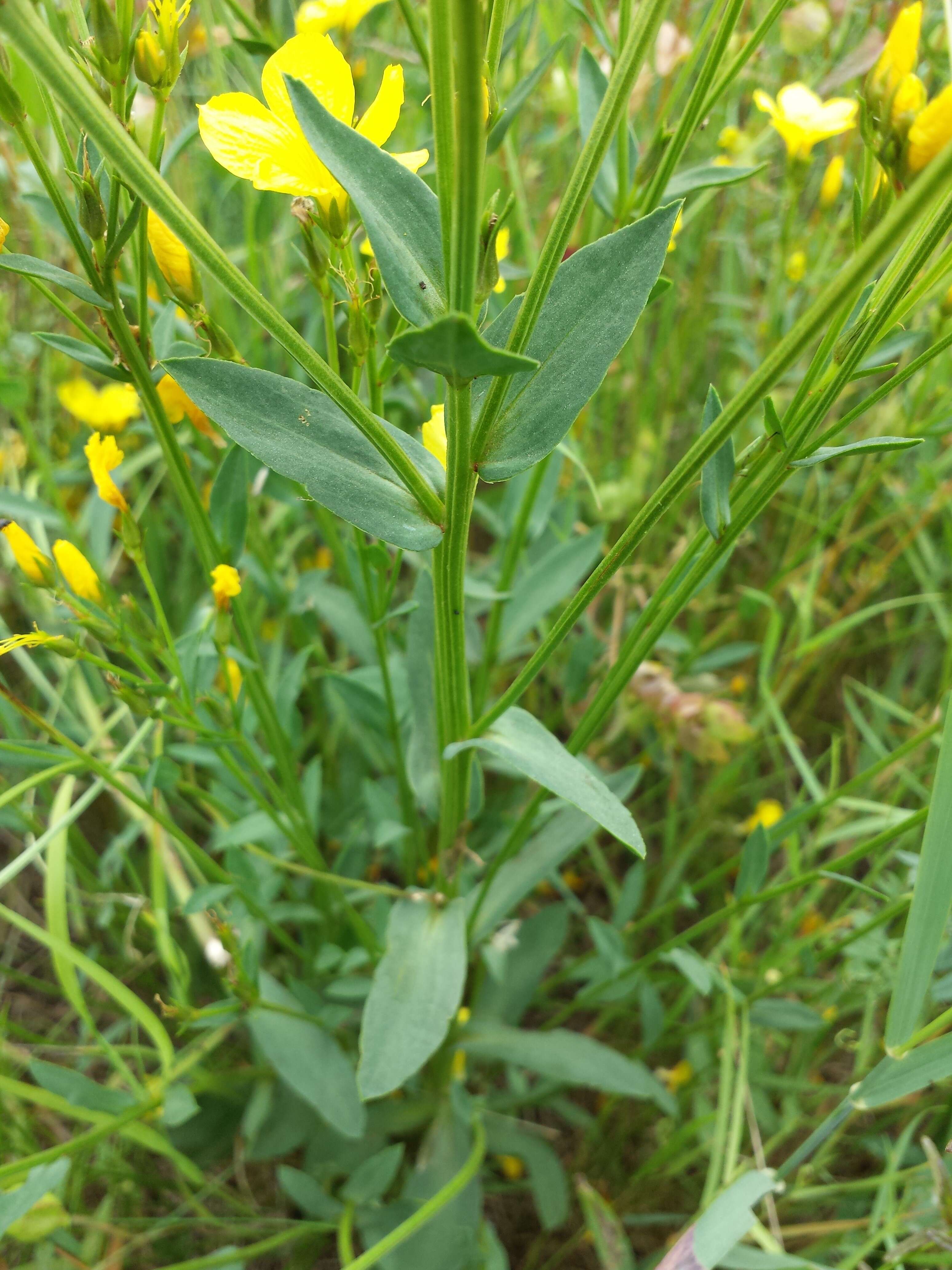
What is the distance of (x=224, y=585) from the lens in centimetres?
63

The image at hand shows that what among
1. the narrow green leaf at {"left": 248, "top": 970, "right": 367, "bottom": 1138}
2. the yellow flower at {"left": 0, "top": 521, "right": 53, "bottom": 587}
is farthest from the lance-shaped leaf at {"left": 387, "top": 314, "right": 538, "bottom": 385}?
the narrow green leaf at {"left": 248, "top": 970, "right": 367, "bottom": 1138}

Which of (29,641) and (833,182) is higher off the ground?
(833,182)

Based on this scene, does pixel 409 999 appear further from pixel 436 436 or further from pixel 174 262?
pixel 174 262

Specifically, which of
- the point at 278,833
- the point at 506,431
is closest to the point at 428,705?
the point at 278,833

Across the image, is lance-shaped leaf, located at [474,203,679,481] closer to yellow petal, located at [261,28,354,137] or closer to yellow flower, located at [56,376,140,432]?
yellow petal, located at [261,28,354,137]

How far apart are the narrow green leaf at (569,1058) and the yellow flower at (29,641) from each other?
0.65 meters

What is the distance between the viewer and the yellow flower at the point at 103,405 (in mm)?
1003

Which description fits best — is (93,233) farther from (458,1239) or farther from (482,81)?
(458,1239)

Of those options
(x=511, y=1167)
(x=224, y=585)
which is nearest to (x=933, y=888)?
(x=224, y=585)

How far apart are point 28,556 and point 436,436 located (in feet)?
1.06

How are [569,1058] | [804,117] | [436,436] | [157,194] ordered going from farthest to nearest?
[569,1058] < [804,117] < [436,436] < [157,194]

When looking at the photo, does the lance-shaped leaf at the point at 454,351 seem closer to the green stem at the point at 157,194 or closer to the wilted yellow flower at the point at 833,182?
the green stem at the point at 157,194

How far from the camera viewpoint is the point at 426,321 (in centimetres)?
43

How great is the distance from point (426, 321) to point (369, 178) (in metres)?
0.07
